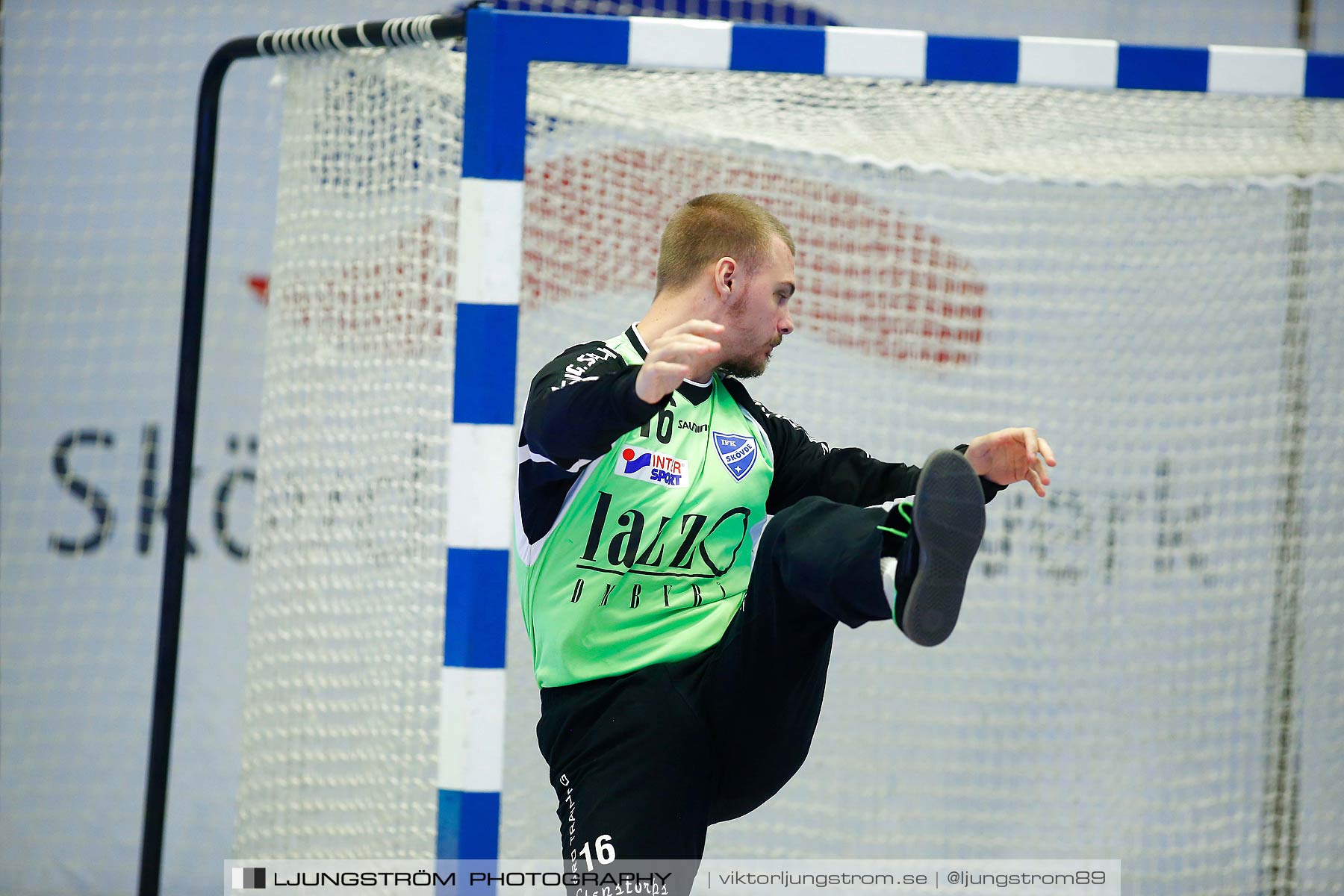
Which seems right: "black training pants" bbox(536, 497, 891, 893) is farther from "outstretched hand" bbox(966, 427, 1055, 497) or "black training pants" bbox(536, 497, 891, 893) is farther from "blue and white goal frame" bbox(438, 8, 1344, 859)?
"outstretched hand" bbox(966, 427, 1055, 497)

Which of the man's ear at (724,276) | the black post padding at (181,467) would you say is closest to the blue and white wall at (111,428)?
the black post padding at (181,467)

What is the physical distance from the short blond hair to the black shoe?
26.2 inches

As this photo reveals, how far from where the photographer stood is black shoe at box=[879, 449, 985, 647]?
182cm

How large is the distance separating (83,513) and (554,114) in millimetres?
2596

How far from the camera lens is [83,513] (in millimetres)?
4594

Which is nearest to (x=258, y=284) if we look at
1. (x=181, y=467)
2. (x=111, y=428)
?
(x=111, y=428)

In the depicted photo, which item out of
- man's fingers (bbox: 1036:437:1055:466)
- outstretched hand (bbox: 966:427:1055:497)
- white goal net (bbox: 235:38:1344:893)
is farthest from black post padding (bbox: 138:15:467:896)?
man's fingers (bbox: 1036:437:1055:466)

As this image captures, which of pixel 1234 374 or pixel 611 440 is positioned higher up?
pixel 1234 374

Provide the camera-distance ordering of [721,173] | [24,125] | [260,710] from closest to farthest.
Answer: [260,710] → [721,173] → [24,125]

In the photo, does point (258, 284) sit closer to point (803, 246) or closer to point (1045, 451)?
point (803, 246)

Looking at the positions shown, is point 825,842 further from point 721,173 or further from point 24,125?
point 24,125

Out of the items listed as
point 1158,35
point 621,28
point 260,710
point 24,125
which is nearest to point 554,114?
point 621,28

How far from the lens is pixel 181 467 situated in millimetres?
3150

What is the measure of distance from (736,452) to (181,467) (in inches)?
61.5
